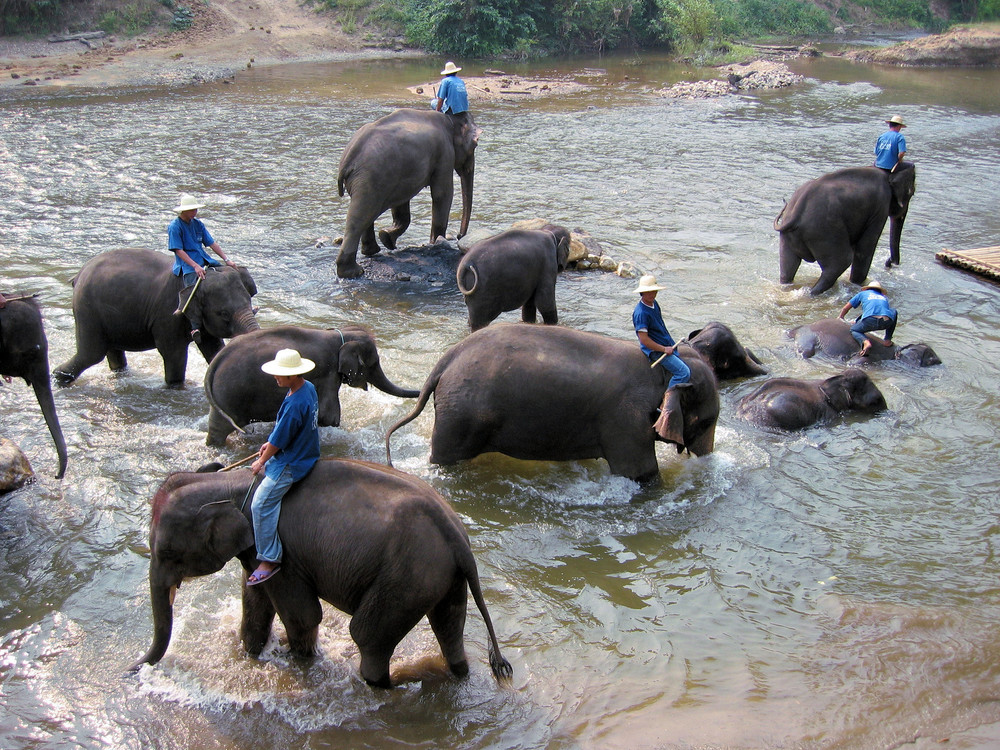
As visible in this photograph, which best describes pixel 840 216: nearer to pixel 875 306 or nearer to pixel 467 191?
pixel 875 306

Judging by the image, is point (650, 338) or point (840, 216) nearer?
point (650, 338)

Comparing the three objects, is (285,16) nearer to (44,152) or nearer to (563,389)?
(44,152)

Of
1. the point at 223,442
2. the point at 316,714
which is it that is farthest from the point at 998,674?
the point at 223,442

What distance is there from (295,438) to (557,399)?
7.62 ft

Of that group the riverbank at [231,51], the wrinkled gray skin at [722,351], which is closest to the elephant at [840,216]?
the wrinkled gray skin at [722,351]

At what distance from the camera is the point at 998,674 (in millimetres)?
4996

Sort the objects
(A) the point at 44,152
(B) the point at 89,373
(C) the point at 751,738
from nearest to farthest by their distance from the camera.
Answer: (C) the point at 751,738
(B) the point at 89,373
(A) the point at 44,152

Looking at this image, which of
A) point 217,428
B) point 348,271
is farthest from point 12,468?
point 348,271

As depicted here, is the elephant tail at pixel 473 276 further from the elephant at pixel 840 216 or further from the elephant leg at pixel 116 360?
the elephant at pixel 840 216

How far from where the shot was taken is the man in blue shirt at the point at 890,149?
34.9 feet

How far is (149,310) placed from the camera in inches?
311

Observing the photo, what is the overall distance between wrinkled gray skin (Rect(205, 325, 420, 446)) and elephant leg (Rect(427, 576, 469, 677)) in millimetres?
2653

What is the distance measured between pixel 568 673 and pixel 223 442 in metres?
3.57

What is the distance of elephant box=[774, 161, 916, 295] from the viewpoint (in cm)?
1052
